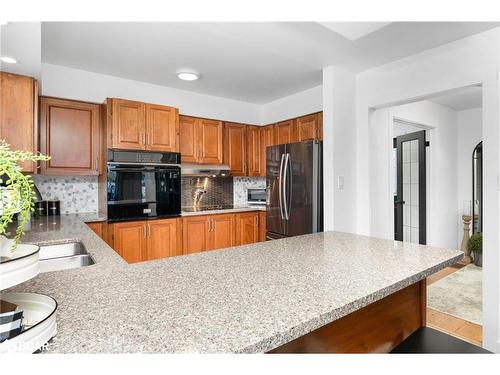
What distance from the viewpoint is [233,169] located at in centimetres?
412

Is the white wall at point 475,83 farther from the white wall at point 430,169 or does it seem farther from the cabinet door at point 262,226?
the cabinet door at point 262,226

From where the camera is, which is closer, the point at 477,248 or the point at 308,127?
the point at 308,127

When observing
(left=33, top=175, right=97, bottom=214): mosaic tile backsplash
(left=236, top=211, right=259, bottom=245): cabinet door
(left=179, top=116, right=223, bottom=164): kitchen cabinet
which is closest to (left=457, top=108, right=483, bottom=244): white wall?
(left=236, top=211, right=259, bottom=245): cabinet door

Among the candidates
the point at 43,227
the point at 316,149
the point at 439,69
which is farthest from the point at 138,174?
the point at 439,69

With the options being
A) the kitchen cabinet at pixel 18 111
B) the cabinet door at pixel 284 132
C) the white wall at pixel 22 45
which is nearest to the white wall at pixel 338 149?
the cabinet door at pixel 284 132

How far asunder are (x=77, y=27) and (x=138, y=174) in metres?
1.43

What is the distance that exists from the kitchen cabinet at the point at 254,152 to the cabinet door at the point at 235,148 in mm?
75

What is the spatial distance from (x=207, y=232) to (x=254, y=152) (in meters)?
1.44

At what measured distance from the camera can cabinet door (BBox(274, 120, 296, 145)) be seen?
151 inches

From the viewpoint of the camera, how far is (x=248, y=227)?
3.94 meters

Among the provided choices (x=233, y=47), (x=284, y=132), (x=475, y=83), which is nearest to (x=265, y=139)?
(x=284, y=132)

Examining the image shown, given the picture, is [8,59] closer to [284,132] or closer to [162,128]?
[162,128]

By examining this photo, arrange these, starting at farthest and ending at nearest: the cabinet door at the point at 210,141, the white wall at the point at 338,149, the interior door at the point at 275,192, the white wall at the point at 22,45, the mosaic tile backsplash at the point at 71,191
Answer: the cabinet door at the point at 210,141 < the interior door at the point at 275,192 < the mosaic tile backsplash at the point at 71,191 < the white wall at the point at 338,149 < the white wall at the point at 22,45

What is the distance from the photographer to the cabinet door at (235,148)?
4.06 metres
